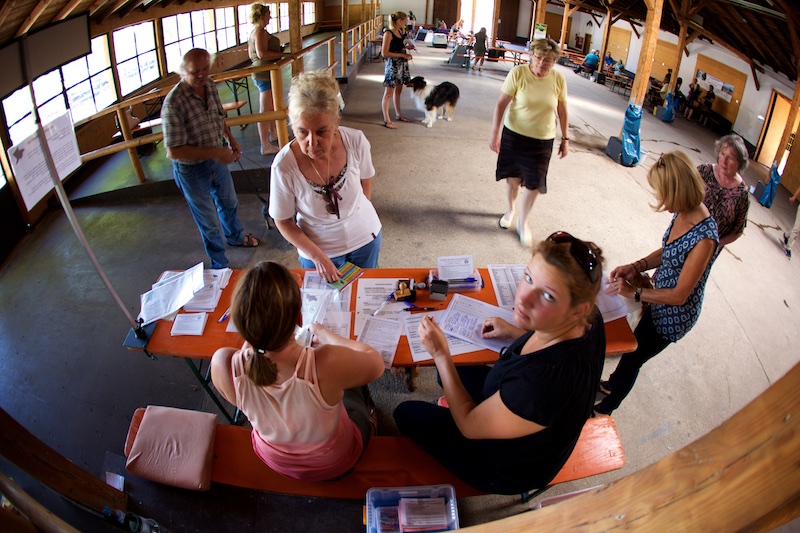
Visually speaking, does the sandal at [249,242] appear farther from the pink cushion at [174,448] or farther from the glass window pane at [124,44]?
the glass window pane at [124,44]

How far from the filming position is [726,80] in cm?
1264

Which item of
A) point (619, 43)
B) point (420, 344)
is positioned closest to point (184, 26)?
point (420, 344)

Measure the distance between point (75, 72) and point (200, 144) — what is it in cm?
652

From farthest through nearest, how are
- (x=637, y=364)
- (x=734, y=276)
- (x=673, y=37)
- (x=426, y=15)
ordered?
(x=426, y=15), (x=673, y=37), (x=734, y=276), (x=637, y=364)

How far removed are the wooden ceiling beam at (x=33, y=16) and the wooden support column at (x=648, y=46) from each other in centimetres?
739

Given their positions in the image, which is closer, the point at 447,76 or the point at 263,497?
the point at 263,497

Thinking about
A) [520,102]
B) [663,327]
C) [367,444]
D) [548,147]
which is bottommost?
[367,444]

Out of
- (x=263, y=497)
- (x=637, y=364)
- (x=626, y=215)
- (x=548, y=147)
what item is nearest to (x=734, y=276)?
(x=626, y=215)

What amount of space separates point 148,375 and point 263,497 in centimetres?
155

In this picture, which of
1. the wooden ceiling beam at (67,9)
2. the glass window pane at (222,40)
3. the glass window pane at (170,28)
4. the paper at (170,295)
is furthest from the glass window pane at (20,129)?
the glass window pane at (222,40)

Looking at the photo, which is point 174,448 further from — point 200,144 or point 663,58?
point 663,58

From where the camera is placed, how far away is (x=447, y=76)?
438 inches

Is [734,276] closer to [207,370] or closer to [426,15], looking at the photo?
[207,370]

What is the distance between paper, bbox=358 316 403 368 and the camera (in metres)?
2.02
